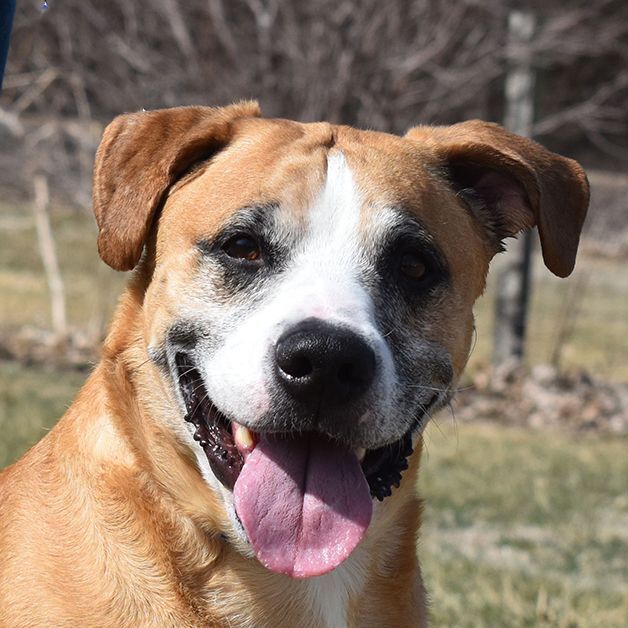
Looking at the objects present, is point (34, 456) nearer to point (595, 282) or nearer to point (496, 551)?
point (496, 551)

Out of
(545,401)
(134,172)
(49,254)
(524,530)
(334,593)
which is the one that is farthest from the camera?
(49,254)

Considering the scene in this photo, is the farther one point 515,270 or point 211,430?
point 515,270

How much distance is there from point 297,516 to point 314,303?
60cm

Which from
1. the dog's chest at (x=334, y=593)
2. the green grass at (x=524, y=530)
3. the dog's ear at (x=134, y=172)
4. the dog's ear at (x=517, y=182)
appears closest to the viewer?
the dog's chest at (x=334, y=593)

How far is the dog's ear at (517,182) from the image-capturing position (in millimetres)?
3762

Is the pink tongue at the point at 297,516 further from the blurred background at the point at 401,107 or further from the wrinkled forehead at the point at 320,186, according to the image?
the blurred background at the point at 401,107

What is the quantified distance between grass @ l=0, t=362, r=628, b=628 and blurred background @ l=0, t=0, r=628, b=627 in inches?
1.6

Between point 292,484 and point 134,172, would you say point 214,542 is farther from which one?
point 134,172

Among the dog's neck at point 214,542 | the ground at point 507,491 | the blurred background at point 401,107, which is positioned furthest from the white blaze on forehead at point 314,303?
the blurred background at point 401,107

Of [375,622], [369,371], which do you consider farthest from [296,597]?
[369,371]

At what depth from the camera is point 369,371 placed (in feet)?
9.93

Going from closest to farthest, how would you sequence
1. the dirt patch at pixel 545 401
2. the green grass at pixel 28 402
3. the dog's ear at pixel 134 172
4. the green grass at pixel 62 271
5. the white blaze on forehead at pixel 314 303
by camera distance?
1. the white blaze on forehead at pixel 314 303
2. the dog's ear at pixel 134 172
3. the green grass at pixel 28 402
4. the dirt patch at pixel 545 401
5. the green grass at pixel 62 271

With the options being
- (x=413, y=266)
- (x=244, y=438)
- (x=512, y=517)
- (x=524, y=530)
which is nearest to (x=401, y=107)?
(x=512, y=517)

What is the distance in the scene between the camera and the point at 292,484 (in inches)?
123
